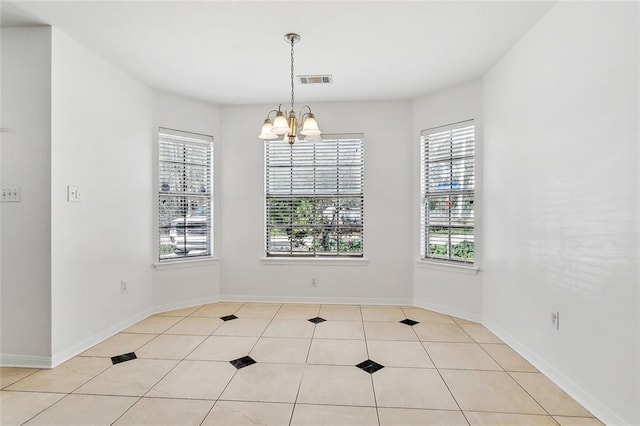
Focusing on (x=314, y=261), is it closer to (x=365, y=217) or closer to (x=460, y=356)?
(x=365, y=217)

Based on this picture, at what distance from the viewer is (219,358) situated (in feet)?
8.84

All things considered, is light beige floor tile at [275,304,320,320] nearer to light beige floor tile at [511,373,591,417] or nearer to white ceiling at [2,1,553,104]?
light beige floor tile at [511,373,591,417]

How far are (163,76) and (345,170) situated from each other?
91.0 inches

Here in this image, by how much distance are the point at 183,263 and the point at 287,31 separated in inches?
114

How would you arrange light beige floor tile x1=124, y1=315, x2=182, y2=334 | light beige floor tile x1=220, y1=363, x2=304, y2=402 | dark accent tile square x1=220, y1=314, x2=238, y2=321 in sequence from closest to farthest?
light beige floor tile x1=220, y1=363, x2=304, y2=402
light beige floor tile x1=124, y1=315, x2=182, y2=334
dark accent tile square x1=220, y1=314, x2=238, y2=321

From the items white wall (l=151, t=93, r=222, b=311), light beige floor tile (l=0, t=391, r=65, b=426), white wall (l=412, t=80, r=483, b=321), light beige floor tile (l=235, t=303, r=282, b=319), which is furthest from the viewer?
white wall (l=151, t=93, r=222, b=311)

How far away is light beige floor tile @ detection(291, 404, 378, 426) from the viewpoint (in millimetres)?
1875

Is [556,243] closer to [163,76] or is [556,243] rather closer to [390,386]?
[390,386]

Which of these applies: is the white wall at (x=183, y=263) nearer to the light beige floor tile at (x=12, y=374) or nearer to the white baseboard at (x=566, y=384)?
the light beige floor tile at (x=12, y=374)

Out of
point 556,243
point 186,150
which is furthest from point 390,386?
point 186,150

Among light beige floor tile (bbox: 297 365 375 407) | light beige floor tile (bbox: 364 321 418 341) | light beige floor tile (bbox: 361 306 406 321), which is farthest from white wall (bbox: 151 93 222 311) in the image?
light beige floor tile (bbox: 297 365 375 407)

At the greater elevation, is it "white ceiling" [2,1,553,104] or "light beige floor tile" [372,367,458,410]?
"white ceiling" [2,1,553,104]

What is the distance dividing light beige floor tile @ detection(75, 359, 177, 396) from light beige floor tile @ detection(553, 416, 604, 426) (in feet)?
8.49

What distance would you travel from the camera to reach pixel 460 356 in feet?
8.97
